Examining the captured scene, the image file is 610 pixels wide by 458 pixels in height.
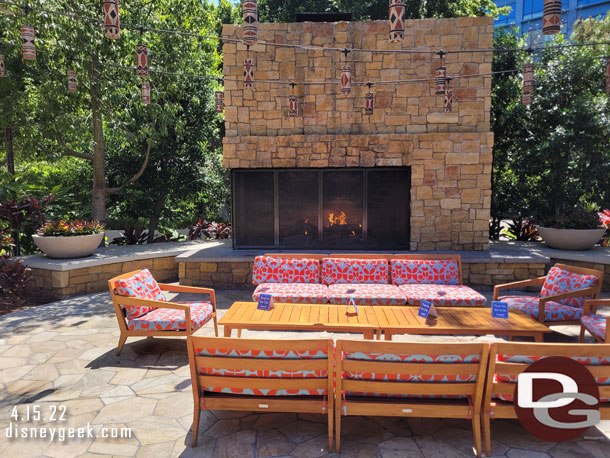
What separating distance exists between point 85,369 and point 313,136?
5.52 m

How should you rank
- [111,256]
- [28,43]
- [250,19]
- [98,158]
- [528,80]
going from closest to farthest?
1. [250,19]
2. [28,43]
3. [528,80]
4. [111,256]
5. [98,158]

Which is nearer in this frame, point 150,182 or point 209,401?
point 209,401

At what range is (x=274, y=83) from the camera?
8.10 meters

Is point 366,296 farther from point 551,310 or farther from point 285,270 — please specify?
point 551,310

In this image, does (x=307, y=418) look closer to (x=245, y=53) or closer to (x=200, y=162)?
(x=245, y=53)

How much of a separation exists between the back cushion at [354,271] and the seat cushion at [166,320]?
197 centimetres

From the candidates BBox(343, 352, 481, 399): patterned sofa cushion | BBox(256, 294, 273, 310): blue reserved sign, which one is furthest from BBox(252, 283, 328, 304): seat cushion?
BBox(343, 352, 481, 399): patterned sofa cushion

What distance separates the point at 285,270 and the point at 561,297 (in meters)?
3.51

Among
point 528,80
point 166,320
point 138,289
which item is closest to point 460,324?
point 166,320

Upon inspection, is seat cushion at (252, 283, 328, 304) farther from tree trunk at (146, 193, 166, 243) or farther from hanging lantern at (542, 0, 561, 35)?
tree trunk at (146, 193, 166, 243)

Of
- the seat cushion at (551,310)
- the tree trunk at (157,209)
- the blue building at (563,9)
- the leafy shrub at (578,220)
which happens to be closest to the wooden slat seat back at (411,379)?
the seat cushion at (551,310)

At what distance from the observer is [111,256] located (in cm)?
777

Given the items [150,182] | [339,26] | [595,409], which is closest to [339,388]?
[595,409]

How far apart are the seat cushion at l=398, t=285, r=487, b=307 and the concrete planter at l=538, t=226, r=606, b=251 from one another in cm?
361
